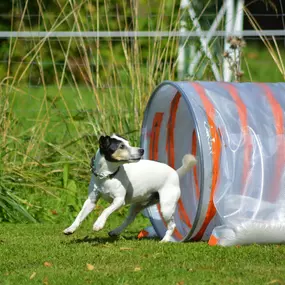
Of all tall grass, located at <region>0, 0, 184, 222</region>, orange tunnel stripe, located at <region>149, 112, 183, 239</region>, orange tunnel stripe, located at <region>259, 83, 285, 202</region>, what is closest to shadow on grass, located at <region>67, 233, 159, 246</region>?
orange tunnel stripe, located at <region>149, 112, 183, 239</region>

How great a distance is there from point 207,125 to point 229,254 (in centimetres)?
104

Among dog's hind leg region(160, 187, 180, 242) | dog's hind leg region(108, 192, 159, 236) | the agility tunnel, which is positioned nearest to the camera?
the agility tunnel

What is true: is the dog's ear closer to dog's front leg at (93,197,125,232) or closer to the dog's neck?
the dog's neck

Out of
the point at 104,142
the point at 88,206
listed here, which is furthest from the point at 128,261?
the point at 104,142

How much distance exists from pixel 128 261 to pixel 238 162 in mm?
1291

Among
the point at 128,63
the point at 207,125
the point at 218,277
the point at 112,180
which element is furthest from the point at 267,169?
the point at 128,63

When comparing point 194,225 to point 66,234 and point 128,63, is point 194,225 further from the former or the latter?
point 128,63

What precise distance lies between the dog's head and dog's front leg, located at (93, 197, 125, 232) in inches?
12.0

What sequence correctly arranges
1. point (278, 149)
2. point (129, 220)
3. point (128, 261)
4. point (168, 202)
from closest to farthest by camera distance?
point (128, 261) → point (278, 149) → point (168, 202) → point (129, 220)

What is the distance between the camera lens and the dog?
21.4 feet

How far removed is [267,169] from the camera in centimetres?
655

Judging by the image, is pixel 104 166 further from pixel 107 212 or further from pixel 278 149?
pixel 278 149

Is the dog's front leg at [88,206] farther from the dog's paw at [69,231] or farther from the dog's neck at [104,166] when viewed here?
the dog's neck at [104,166]

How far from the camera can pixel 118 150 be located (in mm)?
6520
